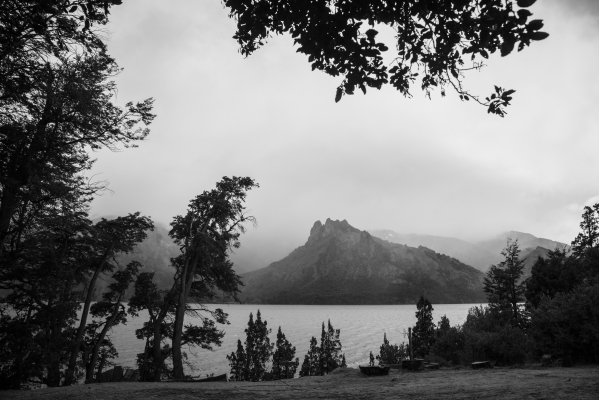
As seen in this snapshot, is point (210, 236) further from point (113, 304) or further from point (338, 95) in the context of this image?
point (338, 95)

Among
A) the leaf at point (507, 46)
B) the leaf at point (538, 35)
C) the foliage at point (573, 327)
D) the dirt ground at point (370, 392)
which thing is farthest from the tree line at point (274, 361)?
the leaf at point (538, 35)

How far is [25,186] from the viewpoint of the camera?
32.0 ft

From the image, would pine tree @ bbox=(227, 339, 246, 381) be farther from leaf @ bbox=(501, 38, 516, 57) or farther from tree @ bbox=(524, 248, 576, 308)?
leaf @ bbox=(501, 38, 516, 57)

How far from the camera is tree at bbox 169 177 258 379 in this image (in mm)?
21344

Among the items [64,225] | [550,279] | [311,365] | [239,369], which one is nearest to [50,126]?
[64,225]

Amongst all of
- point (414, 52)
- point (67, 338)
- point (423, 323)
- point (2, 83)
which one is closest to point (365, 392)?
point (414, 52)

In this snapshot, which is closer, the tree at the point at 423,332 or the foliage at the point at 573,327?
the foliage at the point at 573,327

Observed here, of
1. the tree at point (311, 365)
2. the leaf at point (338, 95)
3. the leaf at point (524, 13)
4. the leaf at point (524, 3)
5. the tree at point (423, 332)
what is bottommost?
the tree at point (311, 365)

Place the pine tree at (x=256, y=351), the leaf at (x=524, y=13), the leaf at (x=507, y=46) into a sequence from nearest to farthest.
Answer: the leaf at (x=524, y=13), the leaf at (x=507, y=46), the pine tree at (x=256, y=351)

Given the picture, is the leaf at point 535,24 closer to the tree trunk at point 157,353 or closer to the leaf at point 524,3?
the leaf at point 524,3

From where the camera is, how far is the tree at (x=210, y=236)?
2134cm

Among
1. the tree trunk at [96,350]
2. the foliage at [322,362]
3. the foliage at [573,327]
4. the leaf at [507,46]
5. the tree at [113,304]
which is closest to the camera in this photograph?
the leaf at [507,46]

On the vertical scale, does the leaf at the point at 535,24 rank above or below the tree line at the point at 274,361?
above

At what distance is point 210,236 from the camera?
22.1 metres
